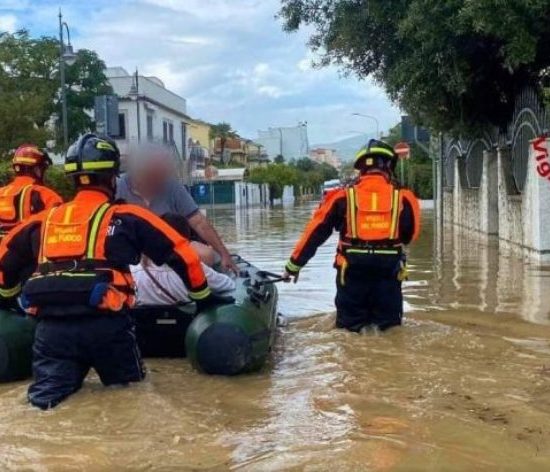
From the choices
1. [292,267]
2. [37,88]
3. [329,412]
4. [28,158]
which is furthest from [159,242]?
[37,88]

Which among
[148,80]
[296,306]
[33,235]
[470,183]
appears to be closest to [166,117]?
[148,80]

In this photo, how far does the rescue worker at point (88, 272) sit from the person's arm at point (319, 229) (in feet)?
6.48

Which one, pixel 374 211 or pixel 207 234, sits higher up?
pixel 374 211

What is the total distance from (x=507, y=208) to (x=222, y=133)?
257 ft

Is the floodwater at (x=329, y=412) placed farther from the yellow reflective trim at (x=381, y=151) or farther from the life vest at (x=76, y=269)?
the yellow reflective trim at (x=381, y=151)

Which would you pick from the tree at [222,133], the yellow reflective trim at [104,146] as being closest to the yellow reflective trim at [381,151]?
the yellow reflective trim at [104,146]

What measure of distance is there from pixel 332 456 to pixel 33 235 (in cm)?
224

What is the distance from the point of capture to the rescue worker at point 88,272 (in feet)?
15.1

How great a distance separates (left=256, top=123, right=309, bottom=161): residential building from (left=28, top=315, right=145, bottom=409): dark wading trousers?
150 metres

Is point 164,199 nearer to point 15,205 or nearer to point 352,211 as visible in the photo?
point 352,211

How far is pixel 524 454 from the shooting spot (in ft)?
12.7

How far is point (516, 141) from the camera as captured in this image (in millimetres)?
15453

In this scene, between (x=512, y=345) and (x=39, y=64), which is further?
(x=39, y=64)

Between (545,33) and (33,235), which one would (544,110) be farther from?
(33,235)
